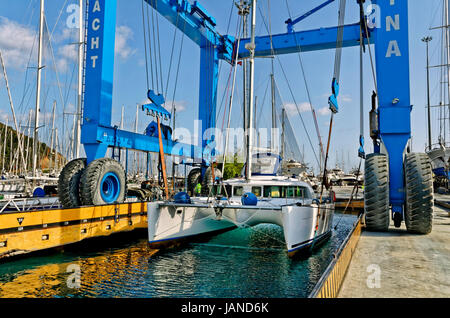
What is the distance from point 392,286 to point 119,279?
18.2ft

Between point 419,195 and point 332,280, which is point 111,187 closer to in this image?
point 332,280

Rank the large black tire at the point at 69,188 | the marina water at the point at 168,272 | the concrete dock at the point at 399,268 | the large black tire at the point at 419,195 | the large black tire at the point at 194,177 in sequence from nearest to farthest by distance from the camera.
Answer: the concrete dock at the point at 399,268
the marina water at the point at 168,272
the large black tire at the point at 419,195
the large black tire at the point at 69,188
the large black tire at the point at 194,177

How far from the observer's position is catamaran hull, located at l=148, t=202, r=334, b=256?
8.33 metres

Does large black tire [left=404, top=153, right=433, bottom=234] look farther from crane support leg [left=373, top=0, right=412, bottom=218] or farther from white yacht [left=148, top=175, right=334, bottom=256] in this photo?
white yacht [left=148, top=175, right=334, bottom=256]

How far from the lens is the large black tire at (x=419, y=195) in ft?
29.0

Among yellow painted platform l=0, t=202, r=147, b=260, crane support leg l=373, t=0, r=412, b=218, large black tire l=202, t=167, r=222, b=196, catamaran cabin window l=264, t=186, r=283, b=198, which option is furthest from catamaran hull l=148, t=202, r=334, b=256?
large black tire l=202, t=167, r=222, b=196

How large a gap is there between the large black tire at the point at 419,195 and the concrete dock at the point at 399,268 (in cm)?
34

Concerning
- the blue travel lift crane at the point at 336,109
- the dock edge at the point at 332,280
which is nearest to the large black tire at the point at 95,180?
the blue travel lift crane at the point at 336,109

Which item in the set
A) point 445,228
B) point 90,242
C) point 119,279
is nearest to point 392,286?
point 119,279

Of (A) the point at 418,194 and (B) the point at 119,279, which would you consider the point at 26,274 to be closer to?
(B) the point at 119,279

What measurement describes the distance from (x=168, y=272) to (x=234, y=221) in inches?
117

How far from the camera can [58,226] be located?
382 inches

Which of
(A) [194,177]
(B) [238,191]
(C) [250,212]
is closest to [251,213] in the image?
(C) [250,212]

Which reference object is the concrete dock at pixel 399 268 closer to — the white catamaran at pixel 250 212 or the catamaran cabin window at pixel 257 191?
the white catamaran at pixel 250 212
